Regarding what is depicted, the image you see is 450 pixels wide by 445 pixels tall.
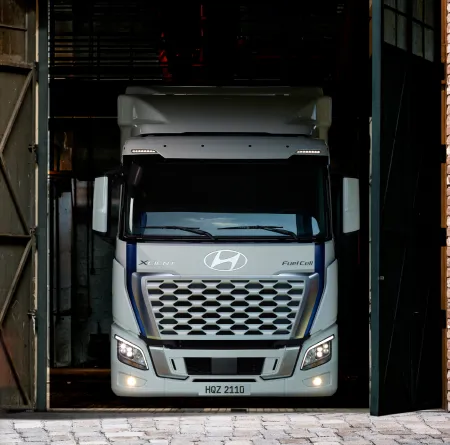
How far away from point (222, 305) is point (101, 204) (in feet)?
5.63

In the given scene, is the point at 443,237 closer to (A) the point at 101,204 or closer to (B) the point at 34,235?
(A) the point at 101,204

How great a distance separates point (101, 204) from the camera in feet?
37.8

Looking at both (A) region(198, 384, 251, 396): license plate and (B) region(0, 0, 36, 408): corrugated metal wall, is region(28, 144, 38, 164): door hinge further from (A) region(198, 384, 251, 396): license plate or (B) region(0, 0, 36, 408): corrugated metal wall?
(A) region(198, 384, 251, 396): license plate

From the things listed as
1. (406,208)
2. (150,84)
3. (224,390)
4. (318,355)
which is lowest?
(224,390)

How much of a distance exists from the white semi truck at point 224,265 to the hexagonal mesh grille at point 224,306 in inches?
0.4

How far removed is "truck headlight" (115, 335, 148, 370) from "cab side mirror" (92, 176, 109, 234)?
4.14 feet

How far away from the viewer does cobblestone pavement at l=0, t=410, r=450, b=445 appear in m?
9.80

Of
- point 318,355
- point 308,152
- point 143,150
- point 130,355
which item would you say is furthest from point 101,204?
point 318,355

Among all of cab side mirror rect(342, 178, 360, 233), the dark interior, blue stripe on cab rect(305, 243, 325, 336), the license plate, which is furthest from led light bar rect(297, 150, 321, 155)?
the dark interior

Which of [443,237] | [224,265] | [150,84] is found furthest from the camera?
[150,84]

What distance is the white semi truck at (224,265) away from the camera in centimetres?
1127

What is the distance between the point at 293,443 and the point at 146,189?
3.36 m

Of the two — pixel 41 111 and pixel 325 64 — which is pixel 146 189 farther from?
pixel 325 64

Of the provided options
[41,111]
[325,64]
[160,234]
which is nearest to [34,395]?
[160,234]
